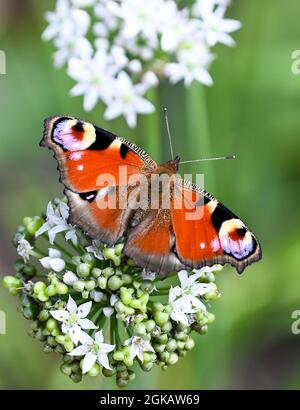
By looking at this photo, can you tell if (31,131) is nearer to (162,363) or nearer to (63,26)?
(63,26)

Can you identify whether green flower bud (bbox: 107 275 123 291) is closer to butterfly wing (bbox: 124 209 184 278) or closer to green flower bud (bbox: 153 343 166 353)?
butterfly wing (bbox: 124 209 184 278)

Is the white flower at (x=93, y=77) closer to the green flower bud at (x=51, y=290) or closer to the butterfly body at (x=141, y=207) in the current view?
the butterfly body at (x=141, y=207)

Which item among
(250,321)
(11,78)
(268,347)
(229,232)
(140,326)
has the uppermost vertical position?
(11,78)

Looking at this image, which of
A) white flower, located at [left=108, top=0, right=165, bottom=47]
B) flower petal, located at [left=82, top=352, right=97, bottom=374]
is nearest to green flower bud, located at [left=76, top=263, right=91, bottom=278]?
flower petal, located at [left=82, top=352, right=97, bottom=374]

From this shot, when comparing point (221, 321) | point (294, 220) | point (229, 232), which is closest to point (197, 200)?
point (229, 232)

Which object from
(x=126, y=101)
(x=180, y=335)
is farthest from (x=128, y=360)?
(x=126, y=101)

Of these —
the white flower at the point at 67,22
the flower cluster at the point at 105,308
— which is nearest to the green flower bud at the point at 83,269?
the flower cluster at the point at 105,308

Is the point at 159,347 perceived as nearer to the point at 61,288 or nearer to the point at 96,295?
the point at 96,295
